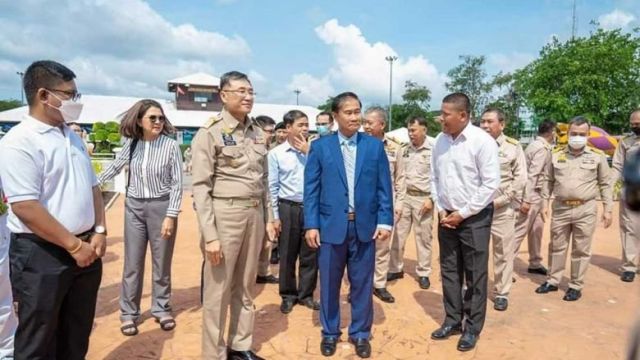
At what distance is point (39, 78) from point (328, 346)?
2684 mm

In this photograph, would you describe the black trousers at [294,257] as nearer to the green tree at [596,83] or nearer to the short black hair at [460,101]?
the short black hair at [460,101]

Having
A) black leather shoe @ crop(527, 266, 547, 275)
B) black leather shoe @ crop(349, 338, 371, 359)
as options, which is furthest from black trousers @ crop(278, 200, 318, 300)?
black leather shoe @ crop(527, 266, 547, 275)

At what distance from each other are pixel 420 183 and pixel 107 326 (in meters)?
3.54

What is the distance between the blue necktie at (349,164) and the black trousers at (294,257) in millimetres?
1233

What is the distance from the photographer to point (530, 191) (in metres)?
5.84

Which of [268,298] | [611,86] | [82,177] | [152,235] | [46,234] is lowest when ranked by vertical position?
[268,298]

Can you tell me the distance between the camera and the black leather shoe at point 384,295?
4879 mm

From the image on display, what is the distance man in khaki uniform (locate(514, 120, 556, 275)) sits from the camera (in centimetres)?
581

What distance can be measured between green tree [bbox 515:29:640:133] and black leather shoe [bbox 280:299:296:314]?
26.0 meters

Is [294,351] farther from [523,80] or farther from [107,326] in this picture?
[523,80]

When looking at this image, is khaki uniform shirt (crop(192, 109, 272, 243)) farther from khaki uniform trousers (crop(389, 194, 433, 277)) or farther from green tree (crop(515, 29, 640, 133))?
green tree (crop(515, 29, 640, 133))

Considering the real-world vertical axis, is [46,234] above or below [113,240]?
above

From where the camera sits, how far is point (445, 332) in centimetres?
393

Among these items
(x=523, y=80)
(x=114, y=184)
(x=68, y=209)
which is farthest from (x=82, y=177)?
(x=523, y=80)
